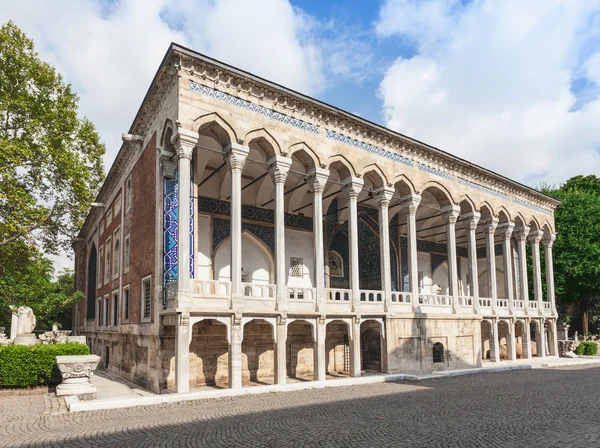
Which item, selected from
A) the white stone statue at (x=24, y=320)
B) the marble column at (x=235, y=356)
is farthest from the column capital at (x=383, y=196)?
the white stone statue at (x=24, y=320)

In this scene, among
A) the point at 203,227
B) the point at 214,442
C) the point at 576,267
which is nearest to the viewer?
the point at 214,442

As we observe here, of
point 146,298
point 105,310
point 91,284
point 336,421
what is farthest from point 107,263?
point 336,421

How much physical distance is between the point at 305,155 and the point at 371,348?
7952 mm

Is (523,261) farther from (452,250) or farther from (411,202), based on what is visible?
(411,202)

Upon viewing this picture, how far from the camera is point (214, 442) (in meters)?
7.59

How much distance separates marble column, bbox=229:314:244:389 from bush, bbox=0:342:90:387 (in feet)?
16.6

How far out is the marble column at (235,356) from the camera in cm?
1261

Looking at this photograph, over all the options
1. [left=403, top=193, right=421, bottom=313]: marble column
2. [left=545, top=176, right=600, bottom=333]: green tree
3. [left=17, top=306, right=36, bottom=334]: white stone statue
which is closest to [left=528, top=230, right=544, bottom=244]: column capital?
[left=545, top=176, right=600, bottom=333]: green tree

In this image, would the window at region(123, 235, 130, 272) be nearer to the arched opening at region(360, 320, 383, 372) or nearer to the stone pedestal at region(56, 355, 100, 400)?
the stone pedestal at region(56, 355, 100, 400)

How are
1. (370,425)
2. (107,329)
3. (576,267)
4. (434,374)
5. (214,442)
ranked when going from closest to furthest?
(214,442), (370,425), (434,374), (107,329), (576,267)

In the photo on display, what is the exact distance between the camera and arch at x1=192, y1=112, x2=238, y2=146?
524 inches

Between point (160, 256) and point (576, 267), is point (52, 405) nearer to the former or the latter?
point (160, 256)

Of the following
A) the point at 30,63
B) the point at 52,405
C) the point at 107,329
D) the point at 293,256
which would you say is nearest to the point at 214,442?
the point at 52,405

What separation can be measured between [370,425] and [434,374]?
8576mm
